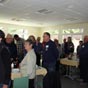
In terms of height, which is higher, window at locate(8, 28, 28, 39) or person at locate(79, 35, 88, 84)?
window at locate(8, 28, 28, 39)

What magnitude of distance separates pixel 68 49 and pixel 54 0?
257 centimetres

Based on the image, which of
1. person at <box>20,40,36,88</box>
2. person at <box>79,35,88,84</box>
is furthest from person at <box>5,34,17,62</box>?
person at <box>20,40,36,88</box>

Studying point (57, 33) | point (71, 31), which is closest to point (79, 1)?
point (71, 31)

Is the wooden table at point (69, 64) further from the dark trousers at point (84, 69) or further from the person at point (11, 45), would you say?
the person at point (11, 45)

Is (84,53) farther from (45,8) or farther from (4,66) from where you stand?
(4,66)

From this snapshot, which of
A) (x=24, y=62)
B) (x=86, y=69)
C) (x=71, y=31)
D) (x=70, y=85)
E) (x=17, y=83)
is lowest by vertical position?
(x=70, y=85)

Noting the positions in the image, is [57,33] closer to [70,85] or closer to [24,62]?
[70,85]

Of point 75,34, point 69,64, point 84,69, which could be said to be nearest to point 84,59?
point 84,69

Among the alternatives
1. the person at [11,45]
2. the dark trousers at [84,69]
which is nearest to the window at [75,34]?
the dark trousers at [84,69]

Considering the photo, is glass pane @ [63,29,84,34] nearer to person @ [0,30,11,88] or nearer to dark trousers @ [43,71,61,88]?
dark trousers @ [43,71,61,88]

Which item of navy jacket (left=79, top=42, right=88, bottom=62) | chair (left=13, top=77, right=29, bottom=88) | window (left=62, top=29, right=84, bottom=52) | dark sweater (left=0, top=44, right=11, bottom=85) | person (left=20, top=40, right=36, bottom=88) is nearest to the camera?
dark sweater (left=0, top=44, right=11, bottom=85)

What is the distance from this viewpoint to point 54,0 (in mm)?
A: 5637

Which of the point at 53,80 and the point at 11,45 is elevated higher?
the point at 11,45

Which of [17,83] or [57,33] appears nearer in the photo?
[17,83]
